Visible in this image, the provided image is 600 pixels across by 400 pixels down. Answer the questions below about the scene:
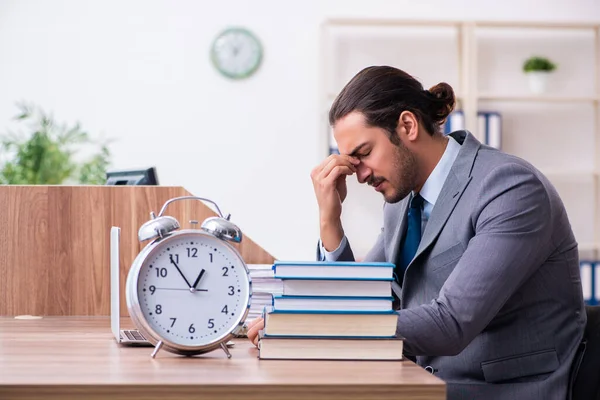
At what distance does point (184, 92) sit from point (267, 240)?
3.08ft

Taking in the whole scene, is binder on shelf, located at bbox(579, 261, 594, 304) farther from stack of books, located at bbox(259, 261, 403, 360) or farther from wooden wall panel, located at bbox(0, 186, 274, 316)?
stack of books, located at bbox(259, 261, 403, 360)

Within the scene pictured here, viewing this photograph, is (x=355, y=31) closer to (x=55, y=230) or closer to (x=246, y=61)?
(x=246, y=61)

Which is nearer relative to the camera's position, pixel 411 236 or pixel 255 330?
pixel 255 330

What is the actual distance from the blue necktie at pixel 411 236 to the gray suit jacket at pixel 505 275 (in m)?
0.15

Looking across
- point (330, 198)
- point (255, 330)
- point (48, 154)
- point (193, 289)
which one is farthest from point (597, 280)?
point (193, 289)

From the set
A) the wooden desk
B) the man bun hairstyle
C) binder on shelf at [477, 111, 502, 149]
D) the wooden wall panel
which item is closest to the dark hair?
the man bun hairstyle

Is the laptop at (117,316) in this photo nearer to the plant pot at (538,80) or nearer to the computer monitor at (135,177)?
the computer monitor at (135,177)

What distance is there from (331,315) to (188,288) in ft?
0.83

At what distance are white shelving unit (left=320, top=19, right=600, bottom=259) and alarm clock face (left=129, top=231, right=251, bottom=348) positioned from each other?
3.26m

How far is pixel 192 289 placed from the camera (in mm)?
1406

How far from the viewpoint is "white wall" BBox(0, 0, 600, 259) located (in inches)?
183

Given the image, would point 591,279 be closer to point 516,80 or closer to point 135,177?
point 516,80

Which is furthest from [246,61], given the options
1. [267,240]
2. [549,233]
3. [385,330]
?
[385,330]

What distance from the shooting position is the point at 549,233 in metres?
1.68
